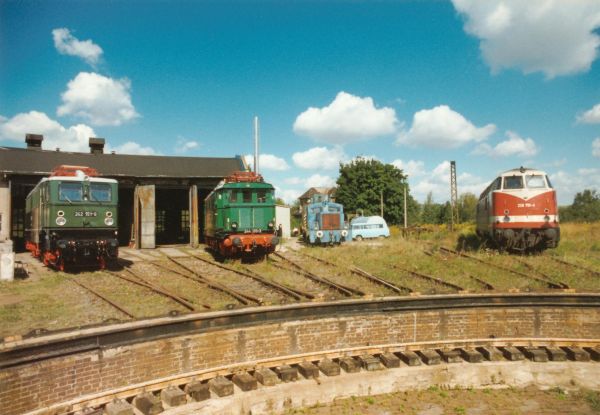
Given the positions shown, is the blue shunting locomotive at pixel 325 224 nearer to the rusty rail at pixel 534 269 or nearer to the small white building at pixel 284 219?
the small white building at pixel 284 219

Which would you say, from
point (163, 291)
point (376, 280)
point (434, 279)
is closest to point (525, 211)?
point (434, 279)

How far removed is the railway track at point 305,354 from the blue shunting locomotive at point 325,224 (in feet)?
40.2

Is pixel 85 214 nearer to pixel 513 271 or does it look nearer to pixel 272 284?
pixel 272 284

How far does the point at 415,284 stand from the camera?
420 inches

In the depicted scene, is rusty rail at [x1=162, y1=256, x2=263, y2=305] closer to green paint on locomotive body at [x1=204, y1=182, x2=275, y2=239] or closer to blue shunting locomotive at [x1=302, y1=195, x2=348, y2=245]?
green paint on locomotive body at [x1=204, y1=182, x2=275, y2=239]

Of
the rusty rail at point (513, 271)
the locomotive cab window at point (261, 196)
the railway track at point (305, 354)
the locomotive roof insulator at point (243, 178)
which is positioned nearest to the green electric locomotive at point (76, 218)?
the locomotive roof insulator at point (243, 178)

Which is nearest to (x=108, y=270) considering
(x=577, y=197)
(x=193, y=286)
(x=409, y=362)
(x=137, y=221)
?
(x=193, y=286)

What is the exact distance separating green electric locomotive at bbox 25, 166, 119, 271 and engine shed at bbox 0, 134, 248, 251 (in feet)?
19.8

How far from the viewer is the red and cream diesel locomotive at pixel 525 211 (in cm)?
1320

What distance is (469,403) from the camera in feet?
22.6

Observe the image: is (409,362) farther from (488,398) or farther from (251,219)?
(251,219)

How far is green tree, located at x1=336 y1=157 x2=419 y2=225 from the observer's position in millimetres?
47812

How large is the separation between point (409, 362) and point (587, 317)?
386 centimetres

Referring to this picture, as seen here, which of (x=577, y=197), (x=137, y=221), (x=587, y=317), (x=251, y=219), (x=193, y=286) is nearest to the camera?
(x=587, y=317)
